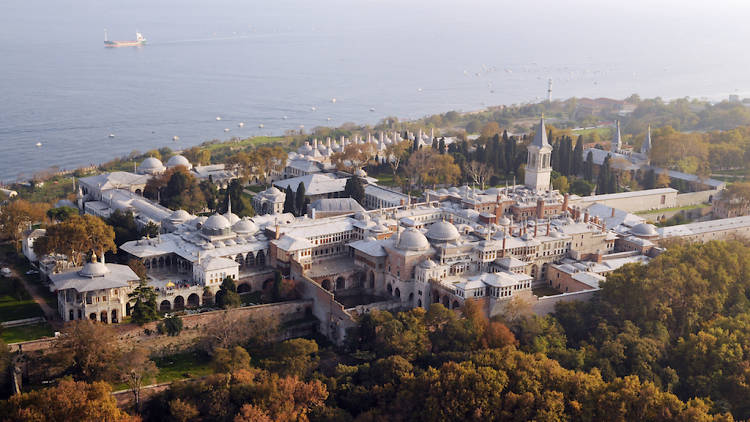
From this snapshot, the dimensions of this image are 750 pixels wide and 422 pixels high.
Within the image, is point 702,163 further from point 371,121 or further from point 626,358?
point 371,121

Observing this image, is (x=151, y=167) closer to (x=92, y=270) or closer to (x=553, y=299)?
(x=92, y=270)

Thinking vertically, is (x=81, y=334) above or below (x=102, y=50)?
below

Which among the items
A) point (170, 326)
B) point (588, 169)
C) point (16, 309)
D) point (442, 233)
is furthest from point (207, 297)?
point (588, 169)

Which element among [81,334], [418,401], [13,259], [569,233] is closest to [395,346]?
[418,401]

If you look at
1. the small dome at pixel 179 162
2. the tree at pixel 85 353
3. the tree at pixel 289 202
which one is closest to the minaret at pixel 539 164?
the tree at pixel 289 202

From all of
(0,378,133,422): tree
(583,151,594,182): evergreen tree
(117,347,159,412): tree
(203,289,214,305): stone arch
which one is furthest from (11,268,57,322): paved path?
(583,151,594,182): evergreen tree
